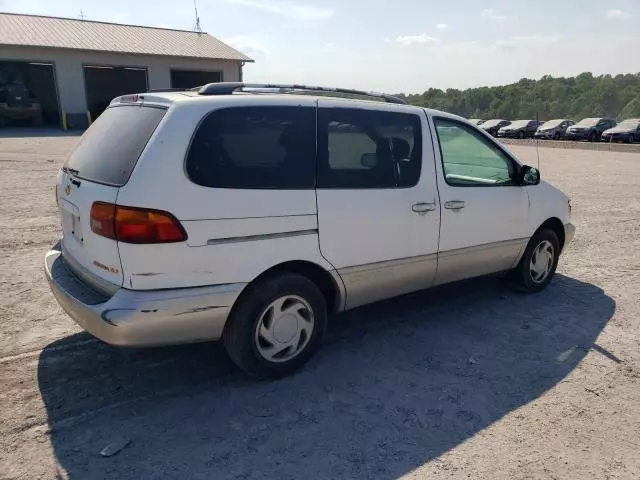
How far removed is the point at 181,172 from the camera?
2848 mm

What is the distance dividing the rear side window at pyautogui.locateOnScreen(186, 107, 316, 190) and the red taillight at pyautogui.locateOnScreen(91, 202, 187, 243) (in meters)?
0.30

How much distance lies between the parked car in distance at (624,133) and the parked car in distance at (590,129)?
0.97 metres

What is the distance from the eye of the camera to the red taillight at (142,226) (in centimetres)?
276

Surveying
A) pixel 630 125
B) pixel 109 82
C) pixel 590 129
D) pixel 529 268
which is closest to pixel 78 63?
pixel 109 82

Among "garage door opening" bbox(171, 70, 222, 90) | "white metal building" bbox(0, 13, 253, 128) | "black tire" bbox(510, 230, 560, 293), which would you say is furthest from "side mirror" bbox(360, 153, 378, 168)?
"garage door opening" bbox(171, 70, 222, 90)

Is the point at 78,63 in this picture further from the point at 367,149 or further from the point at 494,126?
the point at 367,149

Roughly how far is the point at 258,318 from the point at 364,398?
2.81 ft

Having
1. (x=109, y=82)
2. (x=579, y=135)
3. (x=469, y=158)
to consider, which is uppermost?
(x=109, y=82)

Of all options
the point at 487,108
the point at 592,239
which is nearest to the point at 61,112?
the point at 592,239

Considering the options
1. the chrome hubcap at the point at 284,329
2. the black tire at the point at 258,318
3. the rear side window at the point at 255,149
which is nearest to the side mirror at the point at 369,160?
the rear side window at the point at 255,149

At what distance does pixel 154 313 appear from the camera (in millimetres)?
2809

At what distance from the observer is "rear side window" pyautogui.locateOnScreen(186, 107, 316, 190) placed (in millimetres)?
2947

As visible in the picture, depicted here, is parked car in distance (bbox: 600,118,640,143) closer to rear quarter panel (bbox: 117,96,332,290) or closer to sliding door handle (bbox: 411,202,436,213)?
sliding door handle (bbox: 411,202,436,213)

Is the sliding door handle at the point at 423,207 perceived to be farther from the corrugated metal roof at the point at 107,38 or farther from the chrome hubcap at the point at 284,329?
the corrugated metal roof at the point at 107,38
